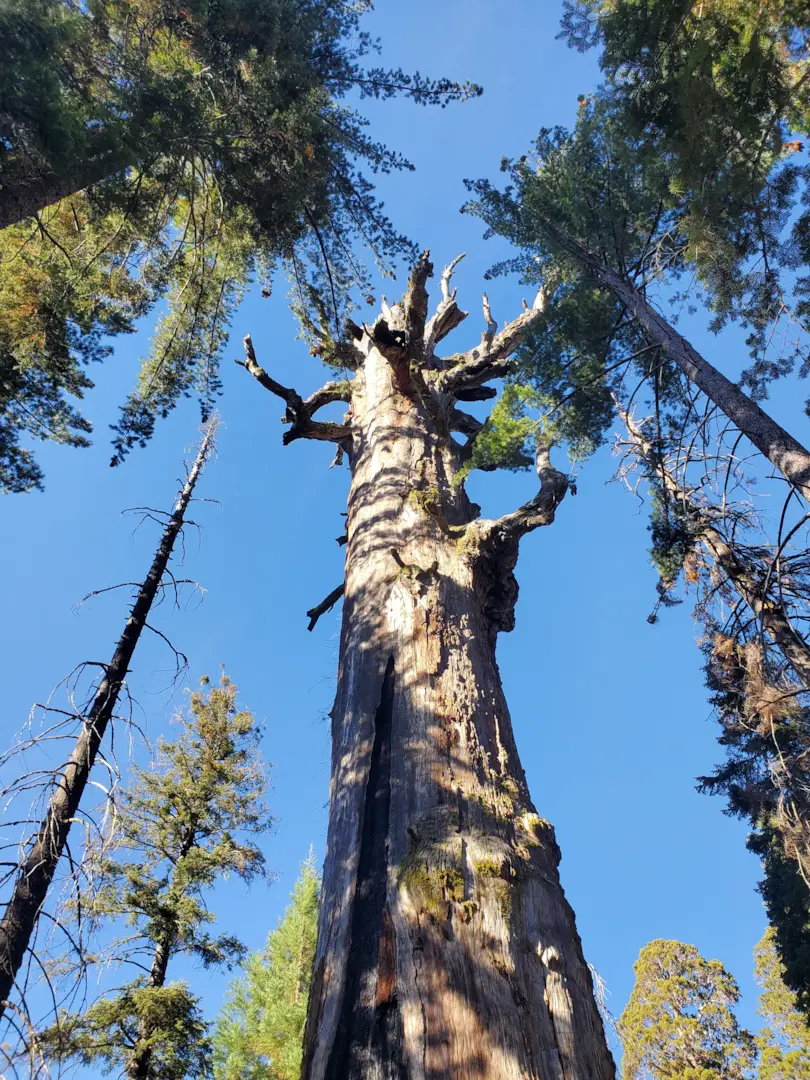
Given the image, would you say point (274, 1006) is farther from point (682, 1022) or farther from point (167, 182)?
point (167, 182)

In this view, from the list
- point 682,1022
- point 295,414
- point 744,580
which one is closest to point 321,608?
point 295,414

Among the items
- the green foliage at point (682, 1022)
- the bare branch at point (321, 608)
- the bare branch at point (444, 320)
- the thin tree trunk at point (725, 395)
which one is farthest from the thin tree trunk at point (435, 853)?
the green foliage at point (682, 1022)

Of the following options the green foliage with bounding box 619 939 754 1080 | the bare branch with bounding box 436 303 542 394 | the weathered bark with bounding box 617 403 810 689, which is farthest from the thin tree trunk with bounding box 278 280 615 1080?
the green foliage with bounding box 619 939 754 1080

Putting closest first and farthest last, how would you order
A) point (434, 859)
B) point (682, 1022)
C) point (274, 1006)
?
point (434, 859)
point (274, 1006)
point (682, 1022)

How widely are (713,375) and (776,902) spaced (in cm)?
1306

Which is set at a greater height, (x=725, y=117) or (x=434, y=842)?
(x=725, y=117)

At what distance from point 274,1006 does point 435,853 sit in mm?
14271

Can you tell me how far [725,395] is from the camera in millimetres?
6559

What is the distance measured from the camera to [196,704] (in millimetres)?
12469

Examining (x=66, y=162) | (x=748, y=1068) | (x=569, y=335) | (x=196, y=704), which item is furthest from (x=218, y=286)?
(x=748, y=1068)

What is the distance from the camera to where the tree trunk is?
1867mm

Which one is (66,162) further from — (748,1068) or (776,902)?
(748,1068)

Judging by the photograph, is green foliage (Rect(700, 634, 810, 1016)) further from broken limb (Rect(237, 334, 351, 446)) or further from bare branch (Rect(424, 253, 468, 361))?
bare branch (Rect(424, 253, 468, 361))

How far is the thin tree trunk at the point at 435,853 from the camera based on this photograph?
1870mm
